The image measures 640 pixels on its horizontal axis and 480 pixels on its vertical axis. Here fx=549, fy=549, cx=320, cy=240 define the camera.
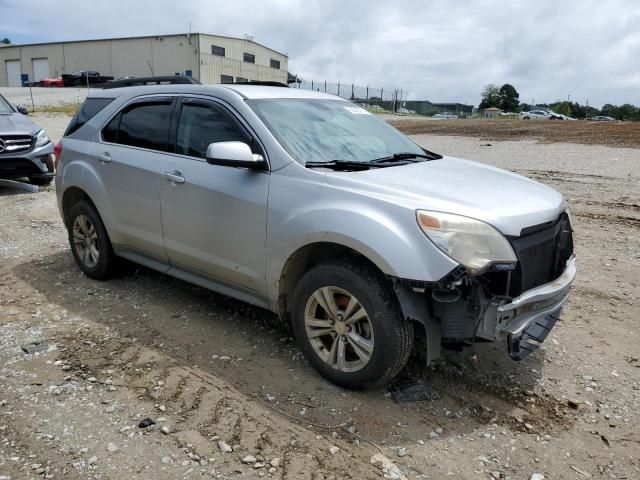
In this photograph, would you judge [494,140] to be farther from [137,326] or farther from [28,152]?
[137,326]

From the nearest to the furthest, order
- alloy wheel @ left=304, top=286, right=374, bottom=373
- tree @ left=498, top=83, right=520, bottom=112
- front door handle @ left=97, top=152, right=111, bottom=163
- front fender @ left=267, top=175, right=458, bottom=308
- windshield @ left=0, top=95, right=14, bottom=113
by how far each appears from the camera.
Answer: front fender @ left=267, top=175, right=458, bottom=308 → alloy wheel @ left=304, top=286, right=374, bottom=373 → front door handle @ left=97, top=152, right=111, bottom=163 → windshield @ left=0, top=95, right=14, bottom=113 → tree @ left=498, top=83, right=520, bottom=112

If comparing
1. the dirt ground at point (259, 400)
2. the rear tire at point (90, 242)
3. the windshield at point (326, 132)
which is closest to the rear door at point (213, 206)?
the windshield at point (326, 132)

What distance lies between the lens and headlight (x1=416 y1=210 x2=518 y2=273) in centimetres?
285

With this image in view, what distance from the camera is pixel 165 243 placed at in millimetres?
4336

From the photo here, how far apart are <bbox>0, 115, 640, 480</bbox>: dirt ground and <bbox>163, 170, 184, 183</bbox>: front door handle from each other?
114cm

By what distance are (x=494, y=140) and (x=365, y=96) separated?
4222 centimetres

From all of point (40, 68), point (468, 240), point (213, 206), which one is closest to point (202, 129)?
point (213, 206)

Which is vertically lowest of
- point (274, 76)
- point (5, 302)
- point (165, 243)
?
point (5, 302)

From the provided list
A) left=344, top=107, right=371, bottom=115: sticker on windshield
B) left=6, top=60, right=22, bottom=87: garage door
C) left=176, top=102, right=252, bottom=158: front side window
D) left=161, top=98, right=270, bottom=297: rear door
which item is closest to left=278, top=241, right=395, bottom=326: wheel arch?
left=161, top=98, right=270, bottom=297: rear door

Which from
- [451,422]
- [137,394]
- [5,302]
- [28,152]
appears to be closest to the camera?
[451,422]

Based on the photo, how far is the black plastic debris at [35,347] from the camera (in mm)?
3889

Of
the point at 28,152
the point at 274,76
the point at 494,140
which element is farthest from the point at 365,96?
the point at 28,152

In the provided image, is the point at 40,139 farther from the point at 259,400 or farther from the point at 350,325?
the point at 350,325

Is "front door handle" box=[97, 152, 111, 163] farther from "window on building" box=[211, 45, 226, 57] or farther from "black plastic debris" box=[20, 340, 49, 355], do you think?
"window on building" box=[211, 45, 226, 57]
